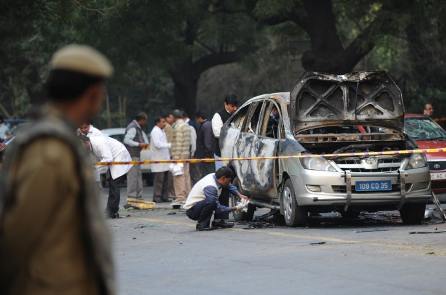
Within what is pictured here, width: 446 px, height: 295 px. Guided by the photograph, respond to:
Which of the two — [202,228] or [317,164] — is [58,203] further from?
[202,228]

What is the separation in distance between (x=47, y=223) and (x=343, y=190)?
10891 millimetres

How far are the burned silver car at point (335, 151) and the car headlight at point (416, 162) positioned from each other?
0.05ft

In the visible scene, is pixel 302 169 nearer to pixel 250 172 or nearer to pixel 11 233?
pixel 250 172

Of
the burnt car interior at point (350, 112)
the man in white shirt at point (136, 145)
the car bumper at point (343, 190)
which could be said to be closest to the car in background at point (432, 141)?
the burnt car interior at point (350, 112)

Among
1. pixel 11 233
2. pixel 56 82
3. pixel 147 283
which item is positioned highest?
pixel 56 82

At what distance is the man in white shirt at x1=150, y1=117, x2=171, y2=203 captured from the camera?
23.2 m

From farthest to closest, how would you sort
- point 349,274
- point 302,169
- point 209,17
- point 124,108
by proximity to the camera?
point 124,108 → point 209,17 → point 302,169 → point 349,274

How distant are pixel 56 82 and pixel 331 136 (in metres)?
11.4

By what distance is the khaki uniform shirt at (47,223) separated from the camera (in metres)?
4.07

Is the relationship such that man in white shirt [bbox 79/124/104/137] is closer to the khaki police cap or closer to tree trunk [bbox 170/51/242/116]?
the khaki police cap

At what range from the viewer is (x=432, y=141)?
19688 mm

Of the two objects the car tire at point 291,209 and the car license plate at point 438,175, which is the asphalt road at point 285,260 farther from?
the car license plate at point 438,175

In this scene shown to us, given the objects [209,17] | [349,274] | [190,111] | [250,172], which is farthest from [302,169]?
[190,111]

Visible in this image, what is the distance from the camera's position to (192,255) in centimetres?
1203
